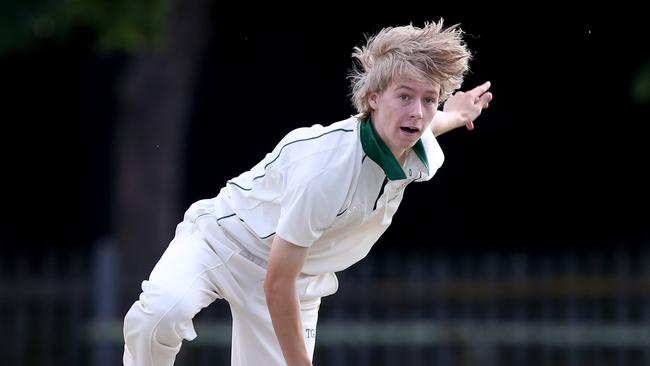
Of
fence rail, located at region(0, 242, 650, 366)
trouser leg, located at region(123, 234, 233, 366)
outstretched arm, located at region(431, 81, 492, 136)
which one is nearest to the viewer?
trouser leg, located at region(123, 234, 233, 366)

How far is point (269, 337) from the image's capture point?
17.0ft

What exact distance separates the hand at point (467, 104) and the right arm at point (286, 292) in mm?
1260

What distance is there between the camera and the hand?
546cm

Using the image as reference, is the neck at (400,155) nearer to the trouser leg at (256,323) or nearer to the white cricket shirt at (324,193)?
the white cricket shirt at (324,193)

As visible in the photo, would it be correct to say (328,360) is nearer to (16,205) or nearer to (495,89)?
(495,89)

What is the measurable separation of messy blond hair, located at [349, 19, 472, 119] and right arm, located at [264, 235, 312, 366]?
606mm

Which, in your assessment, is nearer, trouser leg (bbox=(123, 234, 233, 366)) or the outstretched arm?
trouser leg (bbox=(123, 234, 233, 366))

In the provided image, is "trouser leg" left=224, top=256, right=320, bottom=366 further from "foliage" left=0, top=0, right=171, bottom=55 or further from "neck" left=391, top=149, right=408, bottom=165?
"foliage" left=0, top=0, right=171, bottom=55

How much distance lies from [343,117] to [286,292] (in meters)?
9.03

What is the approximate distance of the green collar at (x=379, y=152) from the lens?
4.59m

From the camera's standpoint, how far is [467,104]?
18.0 feet

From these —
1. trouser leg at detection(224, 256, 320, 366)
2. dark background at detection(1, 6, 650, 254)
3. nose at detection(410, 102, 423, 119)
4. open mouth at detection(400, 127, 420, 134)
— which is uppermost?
dark background at detection(1, 6, 650, 254)

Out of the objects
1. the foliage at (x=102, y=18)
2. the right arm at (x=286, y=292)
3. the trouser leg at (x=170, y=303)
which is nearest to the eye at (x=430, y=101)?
the right arm at (x=286, y=292)

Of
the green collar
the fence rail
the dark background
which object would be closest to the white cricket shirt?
the green collar
